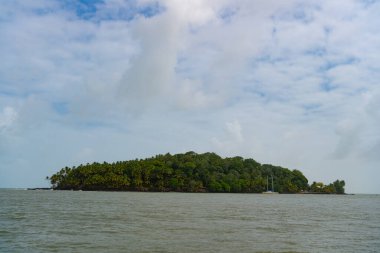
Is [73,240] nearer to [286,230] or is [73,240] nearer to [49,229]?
[49,229]

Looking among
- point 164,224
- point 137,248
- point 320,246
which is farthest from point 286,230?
point 137,248

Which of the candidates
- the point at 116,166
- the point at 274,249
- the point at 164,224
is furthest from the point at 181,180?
the point at 274,249

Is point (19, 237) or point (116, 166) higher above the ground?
point (116, 166)

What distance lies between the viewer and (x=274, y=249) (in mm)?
24156

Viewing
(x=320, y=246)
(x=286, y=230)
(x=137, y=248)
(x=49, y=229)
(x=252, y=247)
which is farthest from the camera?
(x=286, y=230)

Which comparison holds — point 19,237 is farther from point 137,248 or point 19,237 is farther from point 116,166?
point 116,166

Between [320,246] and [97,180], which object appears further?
[97,180]

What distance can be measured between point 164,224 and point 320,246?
13953 mm

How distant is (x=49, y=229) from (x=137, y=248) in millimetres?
10676

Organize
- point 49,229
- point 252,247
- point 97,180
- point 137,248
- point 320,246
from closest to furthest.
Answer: point 137,248
point 252,247
point 320,246
point 49,229
point 97,180

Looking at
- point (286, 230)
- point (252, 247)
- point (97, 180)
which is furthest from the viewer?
point (97, 180)

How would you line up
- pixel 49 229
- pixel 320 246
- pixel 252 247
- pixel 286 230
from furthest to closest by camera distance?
pixel 286 230 → pixel 49 229 → pixel 320 246 → pixel 252 247

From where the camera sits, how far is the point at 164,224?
35281 mm

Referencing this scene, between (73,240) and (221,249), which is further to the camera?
(73,240)
